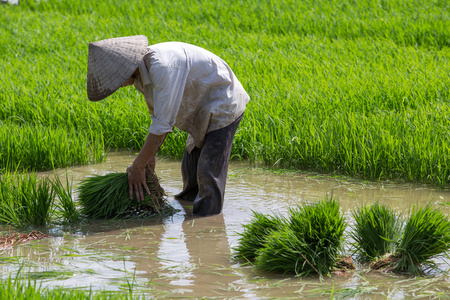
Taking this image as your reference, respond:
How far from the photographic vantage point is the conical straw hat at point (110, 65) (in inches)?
131

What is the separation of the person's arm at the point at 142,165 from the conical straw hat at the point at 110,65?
37 cm

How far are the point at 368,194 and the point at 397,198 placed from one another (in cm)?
21

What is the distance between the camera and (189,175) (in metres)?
4.17

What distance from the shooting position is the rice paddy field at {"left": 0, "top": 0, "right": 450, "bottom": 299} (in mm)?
4641

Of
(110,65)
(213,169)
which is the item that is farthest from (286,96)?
(110,65)

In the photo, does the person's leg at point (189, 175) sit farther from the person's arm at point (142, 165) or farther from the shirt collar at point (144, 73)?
the shirt collar at point (144, 73)

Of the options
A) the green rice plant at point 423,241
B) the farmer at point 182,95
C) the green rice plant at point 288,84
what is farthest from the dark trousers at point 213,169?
the green rice plant at point 423,241

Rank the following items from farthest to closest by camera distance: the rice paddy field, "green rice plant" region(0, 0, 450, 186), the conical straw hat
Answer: "green rice plant" region(0, 0, 450, 186) → the rice paddy field → the conical straw hat

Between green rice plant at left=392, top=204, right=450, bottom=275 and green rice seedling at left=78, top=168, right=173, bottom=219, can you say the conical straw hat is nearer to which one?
green rice seedling at left=78, top=168, right=173, bottom=219

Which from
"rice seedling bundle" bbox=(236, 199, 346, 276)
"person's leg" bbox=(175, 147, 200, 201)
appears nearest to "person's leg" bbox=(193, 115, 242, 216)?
"person's leg" bbox=(175, 147, 200, 201)

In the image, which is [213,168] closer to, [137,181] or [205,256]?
[137,181]

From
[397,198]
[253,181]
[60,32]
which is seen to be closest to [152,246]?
[253,181]

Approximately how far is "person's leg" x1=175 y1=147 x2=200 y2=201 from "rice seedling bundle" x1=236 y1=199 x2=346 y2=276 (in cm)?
122

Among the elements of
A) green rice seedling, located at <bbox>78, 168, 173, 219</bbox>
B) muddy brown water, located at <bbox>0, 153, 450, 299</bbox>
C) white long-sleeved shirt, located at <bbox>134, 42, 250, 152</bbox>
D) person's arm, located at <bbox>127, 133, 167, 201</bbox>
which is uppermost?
white long-sleeved shirt, located at <bbox>134, 42, 250, 152</bbox>
